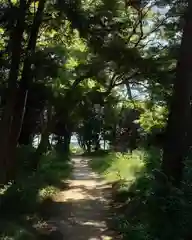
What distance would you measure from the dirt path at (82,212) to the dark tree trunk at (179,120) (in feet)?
6.62

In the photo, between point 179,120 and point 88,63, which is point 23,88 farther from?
point 179,120

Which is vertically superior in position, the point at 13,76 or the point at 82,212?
the point at 13,76

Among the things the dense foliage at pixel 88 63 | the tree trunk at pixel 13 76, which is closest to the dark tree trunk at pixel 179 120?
the dense foliage at pixel 88 63

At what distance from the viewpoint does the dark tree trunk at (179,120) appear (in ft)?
32.1

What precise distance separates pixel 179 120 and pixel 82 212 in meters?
4.37

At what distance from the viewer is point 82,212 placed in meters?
12.6

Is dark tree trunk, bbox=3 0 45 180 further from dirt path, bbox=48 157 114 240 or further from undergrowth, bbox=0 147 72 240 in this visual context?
dirt path, bbox=48 157 114 240

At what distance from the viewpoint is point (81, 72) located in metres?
15.9

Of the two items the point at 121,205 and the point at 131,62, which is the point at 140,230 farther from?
the point at 131,62

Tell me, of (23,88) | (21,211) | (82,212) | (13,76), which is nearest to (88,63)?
(23,88)

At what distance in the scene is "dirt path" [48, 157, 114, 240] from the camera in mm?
9898

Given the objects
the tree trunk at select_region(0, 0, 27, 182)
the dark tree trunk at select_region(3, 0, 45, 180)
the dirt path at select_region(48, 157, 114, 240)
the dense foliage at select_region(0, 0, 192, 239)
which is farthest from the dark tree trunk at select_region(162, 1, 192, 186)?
the tree trunk at select_region(0, 0, 27, 182)

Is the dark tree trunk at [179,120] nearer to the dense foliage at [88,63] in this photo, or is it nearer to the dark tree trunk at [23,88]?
the dense foliage at [88,63]

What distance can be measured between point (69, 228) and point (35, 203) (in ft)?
4.48
